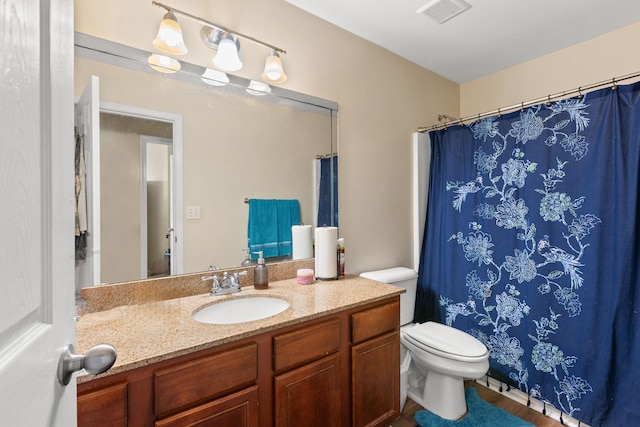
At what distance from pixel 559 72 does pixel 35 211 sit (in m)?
2.98

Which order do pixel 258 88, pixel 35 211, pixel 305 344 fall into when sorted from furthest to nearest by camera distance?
1. pixel 258 88
2. pixel 305 344
3. pixel 35 211

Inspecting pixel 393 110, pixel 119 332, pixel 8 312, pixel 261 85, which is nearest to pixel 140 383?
pixel 119 332

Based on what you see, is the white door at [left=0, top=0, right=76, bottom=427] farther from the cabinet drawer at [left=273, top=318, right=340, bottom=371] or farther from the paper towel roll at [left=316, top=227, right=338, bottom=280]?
the paper towel roll at [left=316, top=227, right=338, bottom=280]

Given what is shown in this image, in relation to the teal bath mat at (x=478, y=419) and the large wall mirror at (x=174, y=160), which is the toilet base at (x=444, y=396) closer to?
the teal bath mat at (x=478, y=419)

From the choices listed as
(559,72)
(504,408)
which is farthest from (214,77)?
(504,408)

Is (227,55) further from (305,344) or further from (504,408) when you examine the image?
(504,408)

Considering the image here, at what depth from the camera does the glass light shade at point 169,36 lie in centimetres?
135

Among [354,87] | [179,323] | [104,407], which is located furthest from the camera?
[354,87]

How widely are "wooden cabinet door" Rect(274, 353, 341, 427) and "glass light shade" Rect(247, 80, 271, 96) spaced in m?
1.38

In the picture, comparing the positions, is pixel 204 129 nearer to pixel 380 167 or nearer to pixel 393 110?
pixel 380 167

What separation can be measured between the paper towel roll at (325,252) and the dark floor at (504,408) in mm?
960

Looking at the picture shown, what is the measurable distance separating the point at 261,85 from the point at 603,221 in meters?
2.02

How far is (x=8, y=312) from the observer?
355 millimetres

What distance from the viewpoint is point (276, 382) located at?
1.15m
